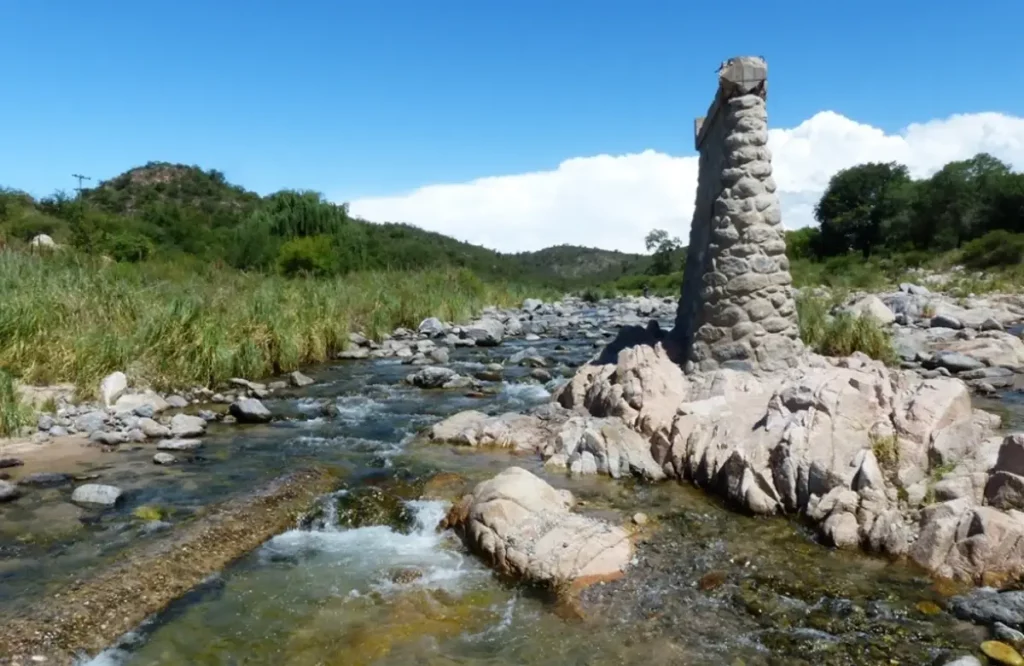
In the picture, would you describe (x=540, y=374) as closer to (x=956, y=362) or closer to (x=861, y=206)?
(x=956, y=362)

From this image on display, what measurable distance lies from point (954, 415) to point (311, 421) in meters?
8.16

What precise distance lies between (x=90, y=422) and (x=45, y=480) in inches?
A: 88.6

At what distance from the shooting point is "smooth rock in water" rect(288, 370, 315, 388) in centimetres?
1345

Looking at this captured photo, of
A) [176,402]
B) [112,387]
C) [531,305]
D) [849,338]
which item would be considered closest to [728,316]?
[849,338]

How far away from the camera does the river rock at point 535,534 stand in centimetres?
550

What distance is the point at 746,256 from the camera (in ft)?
29.4

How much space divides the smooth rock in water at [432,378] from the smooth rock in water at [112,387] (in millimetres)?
4949

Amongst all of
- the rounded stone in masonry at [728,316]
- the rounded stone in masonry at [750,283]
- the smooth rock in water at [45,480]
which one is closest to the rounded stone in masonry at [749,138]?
the rounded stone in masonry at [750,283]

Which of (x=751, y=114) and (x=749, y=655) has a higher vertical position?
(x=751, y=114)

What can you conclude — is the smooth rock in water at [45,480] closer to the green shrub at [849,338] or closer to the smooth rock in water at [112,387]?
the smooth rock in water at [112,387]

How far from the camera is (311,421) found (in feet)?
35.3

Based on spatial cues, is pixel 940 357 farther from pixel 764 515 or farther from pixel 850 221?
pixel 850 221

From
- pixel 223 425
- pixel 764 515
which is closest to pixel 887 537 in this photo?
pixel 764 515

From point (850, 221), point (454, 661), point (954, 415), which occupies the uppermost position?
point (850, 221)
